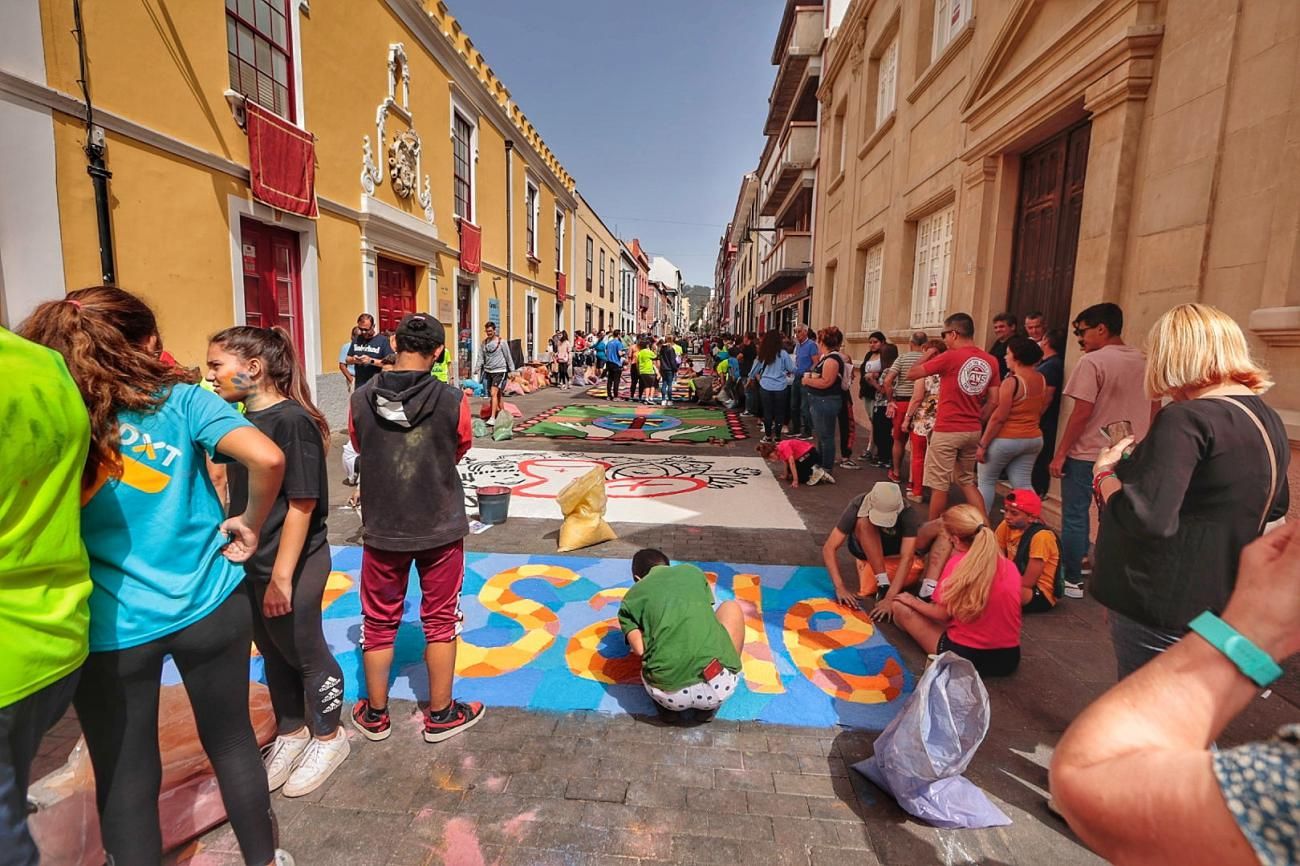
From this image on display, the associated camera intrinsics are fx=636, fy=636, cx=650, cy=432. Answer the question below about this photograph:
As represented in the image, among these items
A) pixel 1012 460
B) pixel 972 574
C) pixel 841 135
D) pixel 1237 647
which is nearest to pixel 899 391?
pixel 1012 460

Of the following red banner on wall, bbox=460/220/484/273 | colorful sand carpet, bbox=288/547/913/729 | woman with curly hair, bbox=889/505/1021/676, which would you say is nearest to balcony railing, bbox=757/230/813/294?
red banner on wall, bbox=460/220/484/273

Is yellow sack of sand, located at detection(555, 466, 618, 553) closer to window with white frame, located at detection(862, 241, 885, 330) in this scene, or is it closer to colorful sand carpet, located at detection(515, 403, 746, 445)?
colorful sand carpet, located at detection(515, 403, 746, 445)

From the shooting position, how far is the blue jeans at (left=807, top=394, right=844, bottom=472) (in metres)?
7.77

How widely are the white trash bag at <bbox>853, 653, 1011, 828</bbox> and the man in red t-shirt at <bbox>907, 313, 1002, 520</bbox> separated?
303 cm

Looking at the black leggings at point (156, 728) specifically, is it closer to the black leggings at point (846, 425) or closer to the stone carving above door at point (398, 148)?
the black leggings at point (846, 425)

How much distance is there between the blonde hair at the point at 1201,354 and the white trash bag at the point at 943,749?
3.97 ft

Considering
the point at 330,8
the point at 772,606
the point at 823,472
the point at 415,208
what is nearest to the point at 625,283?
the point at 415,208

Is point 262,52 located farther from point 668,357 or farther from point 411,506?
point 668,357

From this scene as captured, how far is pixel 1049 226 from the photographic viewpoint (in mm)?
6664

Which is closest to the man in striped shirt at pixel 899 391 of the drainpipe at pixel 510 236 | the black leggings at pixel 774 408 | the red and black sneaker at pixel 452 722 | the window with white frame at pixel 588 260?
the black leggings at pixel 774 408

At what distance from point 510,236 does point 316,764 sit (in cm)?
1868

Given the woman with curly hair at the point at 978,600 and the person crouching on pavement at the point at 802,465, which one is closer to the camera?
the woman with curly hair at the point at 978,600

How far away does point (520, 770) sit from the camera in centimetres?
254

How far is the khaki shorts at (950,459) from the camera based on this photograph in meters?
5.29
